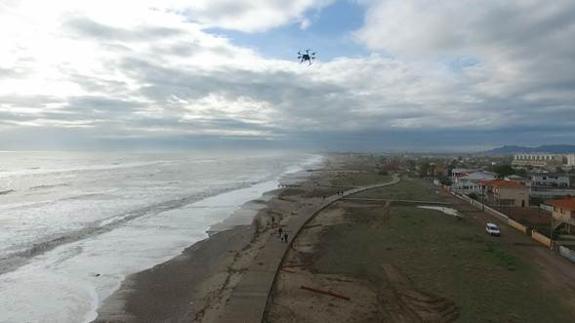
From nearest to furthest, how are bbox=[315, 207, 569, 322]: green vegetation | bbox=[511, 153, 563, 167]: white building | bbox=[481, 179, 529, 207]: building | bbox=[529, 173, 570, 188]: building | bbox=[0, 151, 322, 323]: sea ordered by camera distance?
bbox=[315, 207, 569, 322]: green vegetation < bbox=[0, 151, 322, 323]: sea < bbox=[481, 179, 529, 207]: building < bbox=[529, 173, 570, 188]: building < bbox=[511, 153, 563, 167]: white building

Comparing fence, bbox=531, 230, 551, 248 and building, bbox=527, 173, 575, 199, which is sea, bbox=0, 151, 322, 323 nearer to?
fence, bbox=531, 230, 551, 248

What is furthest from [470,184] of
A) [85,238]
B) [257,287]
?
[257,287]

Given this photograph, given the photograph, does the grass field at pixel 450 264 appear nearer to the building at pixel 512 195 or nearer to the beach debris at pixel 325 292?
the beach debris at pixel 325 292

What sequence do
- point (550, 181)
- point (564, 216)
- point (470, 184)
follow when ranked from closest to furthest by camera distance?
1. point (564, 216)
2. point (470, 184)
3. point (550, 181)

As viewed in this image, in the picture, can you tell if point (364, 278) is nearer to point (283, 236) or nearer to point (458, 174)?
point (283, 236)

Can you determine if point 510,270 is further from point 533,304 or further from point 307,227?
point 307,227

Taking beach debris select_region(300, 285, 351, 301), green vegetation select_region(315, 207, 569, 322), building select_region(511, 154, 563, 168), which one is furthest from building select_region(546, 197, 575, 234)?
building select_region(511, 154, 563, 168)

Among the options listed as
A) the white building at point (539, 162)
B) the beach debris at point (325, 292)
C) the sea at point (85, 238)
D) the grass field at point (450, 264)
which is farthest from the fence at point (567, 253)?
the white building at point (539, 162)
